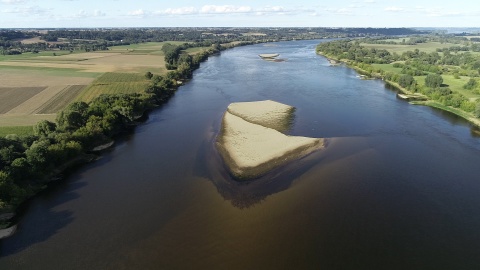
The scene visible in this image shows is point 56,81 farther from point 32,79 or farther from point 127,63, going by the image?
point 127,63

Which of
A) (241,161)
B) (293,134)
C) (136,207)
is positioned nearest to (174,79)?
(293,134)

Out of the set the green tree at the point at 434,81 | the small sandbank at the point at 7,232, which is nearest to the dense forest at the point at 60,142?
the small sandbank at the point at 7,232

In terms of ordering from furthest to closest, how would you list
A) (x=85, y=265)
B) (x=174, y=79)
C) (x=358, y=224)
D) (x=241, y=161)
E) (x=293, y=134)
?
A: (x=174, y=79) → (x=293, y=134) → (x=241, y=161) → (x=358, y=224) → (x=85, y=265)

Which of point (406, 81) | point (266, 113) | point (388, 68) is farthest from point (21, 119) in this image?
point (388, 68)

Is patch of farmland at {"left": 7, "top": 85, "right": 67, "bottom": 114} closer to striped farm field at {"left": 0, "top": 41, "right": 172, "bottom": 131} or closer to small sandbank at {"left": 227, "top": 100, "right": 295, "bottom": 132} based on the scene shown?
striped farm field at {"left": 0, "top": 41, "right": 172, "bottom": 131}

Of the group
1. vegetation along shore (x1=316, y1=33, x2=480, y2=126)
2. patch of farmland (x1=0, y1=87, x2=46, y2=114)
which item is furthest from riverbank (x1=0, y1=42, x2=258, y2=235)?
vegetation along shore (x1=316, y1=33, x2=480, y2=126)

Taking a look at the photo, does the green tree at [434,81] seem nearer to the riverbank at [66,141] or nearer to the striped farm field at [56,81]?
the riverbank at [66,141]

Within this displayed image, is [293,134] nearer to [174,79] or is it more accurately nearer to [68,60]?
[174,79]
